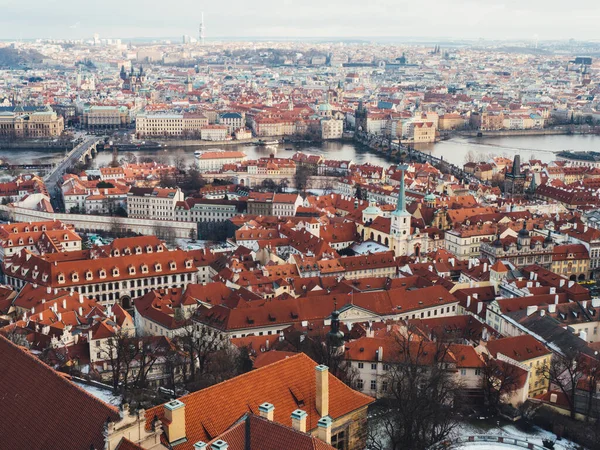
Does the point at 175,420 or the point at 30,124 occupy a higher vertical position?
the point at 175,420

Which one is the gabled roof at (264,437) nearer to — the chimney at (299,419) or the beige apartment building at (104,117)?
the chimney at (299,419)

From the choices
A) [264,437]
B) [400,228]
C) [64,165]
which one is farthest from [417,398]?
[64,165]

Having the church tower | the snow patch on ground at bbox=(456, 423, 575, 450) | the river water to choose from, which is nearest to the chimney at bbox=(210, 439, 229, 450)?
the snow patch on ground at bbox=(456, 423, 575, 450)

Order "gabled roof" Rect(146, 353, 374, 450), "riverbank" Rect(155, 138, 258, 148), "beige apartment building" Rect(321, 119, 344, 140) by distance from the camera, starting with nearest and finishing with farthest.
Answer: "gabled roof" Rect(146, 353, 374, 450) < "riverbank" Rect(155, 138, 258, 148) < "beige apartment building" Rect(321, 119, 344, 140)

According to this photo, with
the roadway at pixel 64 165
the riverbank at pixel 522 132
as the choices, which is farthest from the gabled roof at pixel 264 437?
the riverbank at pixel 522 132

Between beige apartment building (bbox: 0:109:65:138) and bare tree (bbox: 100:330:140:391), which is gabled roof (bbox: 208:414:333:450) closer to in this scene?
bare tree (bbox: 100:330:140:391)

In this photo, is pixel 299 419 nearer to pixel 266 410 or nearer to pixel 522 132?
pixel 266 410

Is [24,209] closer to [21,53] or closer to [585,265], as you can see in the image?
[585,265]
